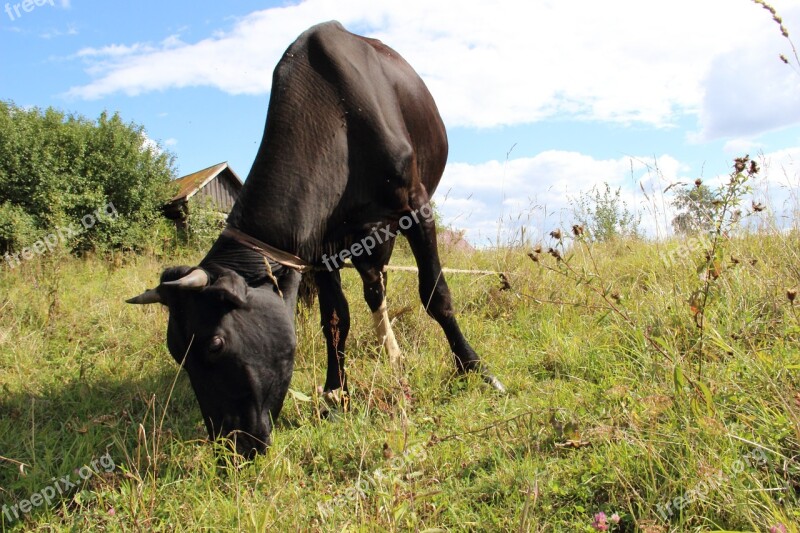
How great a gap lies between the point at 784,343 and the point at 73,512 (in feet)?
11.9

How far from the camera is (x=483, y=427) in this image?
2.93 metres

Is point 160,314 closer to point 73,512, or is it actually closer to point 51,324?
point 51,324

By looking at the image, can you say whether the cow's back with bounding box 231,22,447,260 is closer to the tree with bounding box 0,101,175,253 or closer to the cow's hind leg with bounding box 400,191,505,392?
the cow's hind leg with bounding box 400,191,505,392

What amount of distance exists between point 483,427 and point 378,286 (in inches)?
66.8

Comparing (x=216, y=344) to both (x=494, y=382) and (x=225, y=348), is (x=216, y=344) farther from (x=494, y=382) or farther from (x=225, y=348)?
(x=494, y=382)

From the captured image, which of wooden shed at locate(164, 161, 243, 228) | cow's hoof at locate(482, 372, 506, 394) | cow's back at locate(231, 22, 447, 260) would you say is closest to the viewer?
cow's back at locate(231, 22, 447, 260)

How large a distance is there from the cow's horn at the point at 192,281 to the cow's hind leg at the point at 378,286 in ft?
4.03

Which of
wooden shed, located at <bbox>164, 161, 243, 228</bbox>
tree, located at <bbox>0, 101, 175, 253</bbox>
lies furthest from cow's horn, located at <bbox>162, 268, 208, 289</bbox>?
wooden shed, located at <bbox>164, 161, 243, 228</bbox>

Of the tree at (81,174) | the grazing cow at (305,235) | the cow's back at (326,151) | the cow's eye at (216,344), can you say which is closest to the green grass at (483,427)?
the grazing cow at (305,235)

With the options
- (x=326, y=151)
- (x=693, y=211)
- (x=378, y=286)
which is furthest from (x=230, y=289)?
(x=693, y=211)

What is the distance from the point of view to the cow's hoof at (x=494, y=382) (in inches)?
142

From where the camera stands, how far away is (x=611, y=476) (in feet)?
7.30

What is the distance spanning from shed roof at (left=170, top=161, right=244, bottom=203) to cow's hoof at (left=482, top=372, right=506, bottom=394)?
2754 cm

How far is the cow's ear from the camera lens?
2.93 meters
